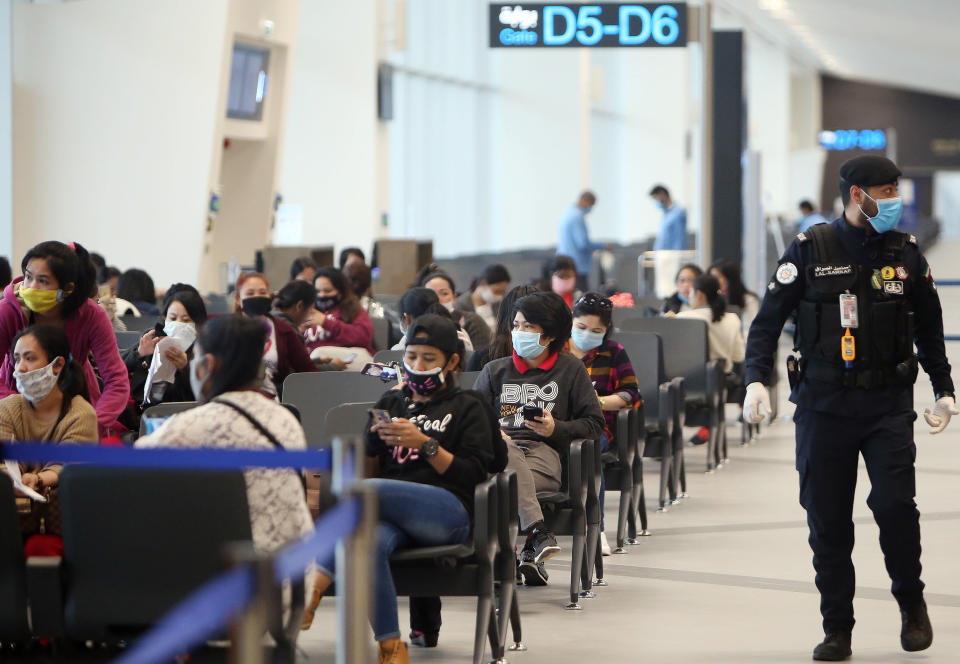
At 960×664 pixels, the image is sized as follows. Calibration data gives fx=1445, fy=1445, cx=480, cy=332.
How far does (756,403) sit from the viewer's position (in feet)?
15.9

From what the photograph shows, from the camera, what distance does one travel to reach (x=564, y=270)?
412 inches

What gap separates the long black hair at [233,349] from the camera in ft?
11.9

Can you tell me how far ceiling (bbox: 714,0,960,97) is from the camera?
2506 cm

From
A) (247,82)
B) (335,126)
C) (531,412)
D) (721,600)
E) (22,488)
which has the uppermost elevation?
(247,82)

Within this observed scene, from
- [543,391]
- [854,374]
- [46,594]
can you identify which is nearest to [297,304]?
[543,391]

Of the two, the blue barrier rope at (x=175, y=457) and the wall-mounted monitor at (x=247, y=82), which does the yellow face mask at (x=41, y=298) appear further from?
the wall-mounted monitor at (x=247, y=82)

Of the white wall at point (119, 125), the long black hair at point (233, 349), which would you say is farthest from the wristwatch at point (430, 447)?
the white wall at point (119, 125)

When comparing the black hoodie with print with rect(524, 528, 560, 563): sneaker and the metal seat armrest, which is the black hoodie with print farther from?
the metal seat armrest

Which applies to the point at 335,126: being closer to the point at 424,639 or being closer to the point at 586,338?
the point at 586,338

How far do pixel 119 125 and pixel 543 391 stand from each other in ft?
27.5

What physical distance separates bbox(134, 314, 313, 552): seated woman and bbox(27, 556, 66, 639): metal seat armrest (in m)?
0.37

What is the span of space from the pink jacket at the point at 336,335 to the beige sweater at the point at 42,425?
3.23 meters

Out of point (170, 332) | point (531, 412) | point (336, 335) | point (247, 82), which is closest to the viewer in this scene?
point (531, 412)

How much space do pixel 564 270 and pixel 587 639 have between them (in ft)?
17.9
